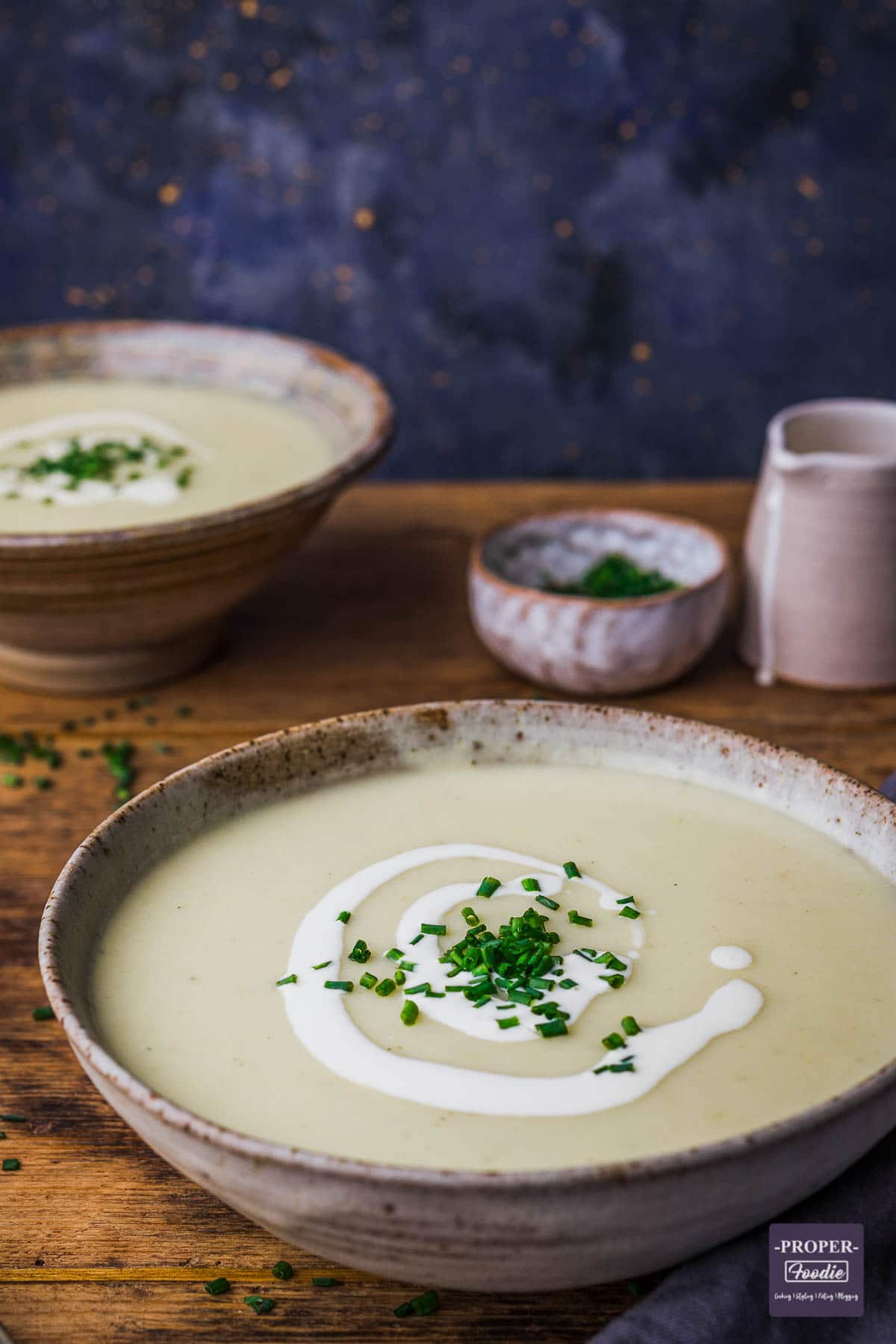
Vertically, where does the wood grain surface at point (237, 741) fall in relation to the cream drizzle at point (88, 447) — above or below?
below

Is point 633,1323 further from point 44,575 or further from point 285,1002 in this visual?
point 44,575

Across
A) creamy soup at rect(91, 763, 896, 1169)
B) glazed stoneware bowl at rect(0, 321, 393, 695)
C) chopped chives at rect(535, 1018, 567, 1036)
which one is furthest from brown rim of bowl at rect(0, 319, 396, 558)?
chopped chives at rect(535, 1018, 567, 1036)

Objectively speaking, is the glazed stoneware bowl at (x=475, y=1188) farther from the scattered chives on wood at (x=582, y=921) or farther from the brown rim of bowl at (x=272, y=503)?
the brown rim of bowl at (x=272, y=503)

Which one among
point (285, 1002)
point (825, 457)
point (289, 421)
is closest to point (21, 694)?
point (289, 421)

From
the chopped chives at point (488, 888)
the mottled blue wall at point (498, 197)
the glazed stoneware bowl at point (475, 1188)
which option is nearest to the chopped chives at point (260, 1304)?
the glazed stoneware bowl at point (475, 1188)

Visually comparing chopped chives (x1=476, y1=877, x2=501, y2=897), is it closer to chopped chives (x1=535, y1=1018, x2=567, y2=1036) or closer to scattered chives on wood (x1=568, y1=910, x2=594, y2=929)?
scattered chives on wood (x1=568, y1=910, x2=594, y2=929)

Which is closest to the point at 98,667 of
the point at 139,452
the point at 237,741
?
the point at 237,741
